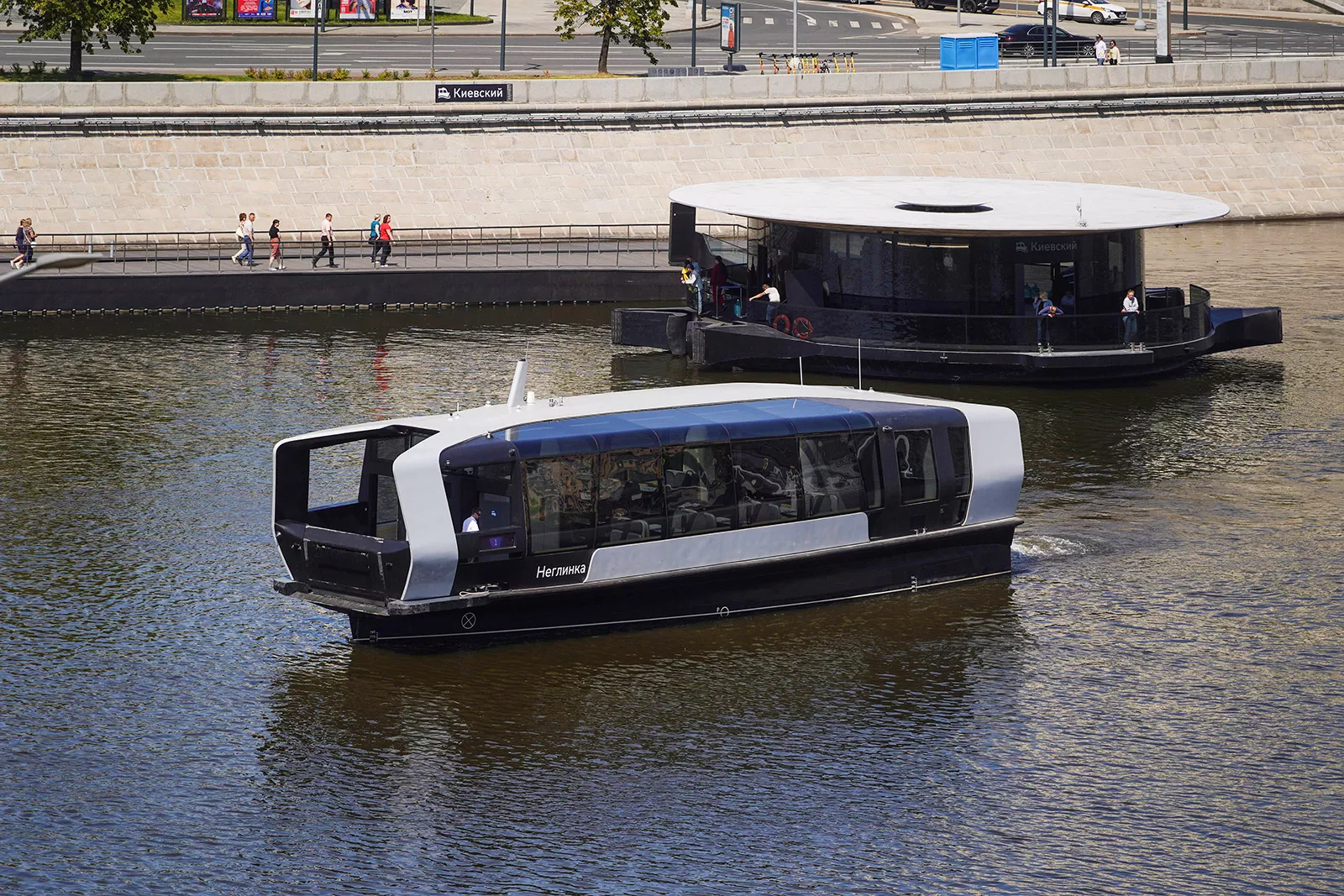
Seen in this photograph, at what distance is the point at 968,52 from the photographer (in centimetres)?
6750

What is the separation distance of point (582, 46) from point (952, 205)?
39.0 meters

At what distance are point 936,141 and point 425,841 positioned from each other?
171 feet

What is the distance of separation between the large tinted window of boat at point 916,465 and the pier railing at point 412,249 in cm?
2870

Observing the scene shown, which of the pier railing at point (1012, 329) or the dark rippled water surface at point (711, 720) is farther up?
the pier railing at point (1012, 329)

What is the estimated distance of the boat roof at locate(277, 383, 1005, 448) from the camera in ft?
74.4

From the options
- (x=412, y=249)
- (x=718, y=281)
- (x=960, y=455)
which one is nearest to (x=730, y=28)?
(x=412, y=249)

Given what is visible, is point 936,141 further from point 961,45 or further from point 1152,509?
point 1152,509

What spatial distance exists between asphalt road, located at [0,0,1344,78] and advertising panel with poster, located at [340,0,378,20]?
97 cm

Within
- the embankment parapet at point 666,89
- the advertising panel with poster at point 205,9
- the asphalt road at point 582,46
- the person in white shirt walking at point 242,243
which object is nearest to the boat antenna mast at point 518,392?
the person in white shirt walking at point 242,243

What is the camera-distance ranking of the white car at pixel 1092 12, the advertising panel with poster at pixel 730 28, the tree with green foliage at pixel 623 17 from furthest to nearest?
the white car at pixel 1092 12 < the advertising panel with poster at pixel 730 28 < the tree with green foliage at pixel 623 17

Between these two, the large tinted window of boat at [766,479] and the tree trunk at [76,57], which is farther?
the tree trunk at [76,57]

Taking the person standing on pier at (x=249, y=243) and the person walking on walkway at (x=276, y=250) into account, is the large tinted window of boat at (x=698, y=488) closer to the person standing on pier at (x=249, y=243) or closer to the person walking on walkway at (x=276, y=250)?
the person walking on walkway at (x=276, y=250)

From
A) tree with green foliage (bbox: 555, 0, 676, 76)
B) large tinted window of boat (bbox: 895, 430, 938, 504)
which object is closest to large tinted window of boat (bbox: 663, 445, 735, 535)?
large tinted window of boat (bbox: 895, 430, 938, 504)

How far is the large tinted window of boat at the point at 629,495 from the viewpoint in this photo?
22.7m
